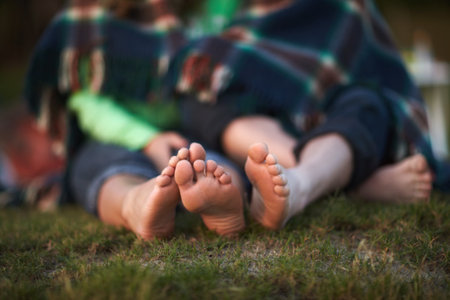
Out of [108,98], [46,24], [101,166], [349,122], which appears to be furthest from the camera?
[46,24]

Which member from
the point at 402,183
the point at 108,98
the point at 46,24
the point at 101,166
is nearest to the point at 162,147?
the point at 101,166

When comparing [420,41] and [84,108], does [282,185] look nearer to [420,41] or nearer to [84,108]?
[84,108]

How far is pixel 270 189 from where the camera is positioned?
0.86m

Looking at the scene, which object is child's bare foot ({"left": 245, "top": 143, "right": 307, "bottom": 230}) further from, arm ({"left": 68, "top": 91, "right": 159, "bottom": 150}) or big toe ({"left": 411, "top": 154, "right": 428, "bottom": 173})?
arm ({"left": 68, "top": 91, "right": 159, "bottom": 150})

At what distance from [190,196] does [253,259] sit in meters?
0.17

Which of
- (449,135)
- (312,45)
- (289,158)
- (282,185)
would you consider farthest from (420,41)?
(282,185)

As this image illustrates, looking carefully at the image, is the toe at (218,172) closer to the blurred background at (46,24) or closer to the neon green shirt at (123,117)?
the neon green shirt at (123,117)

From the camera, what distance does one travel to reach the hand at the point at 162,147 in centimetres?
125

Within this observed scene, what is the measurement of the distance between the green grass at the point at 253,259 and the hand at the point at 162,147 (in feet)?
0.75

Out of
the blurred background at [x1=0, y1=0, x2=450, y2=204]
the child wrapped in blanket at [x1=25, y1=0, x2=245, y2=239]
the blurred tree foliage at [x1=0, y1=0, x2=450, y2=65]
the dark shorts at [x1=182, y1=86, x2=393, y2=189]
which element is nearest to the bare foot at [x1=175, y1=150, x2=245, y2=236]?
the child wrapped in blanket at [x1=25, y1=0, x2=245, y2=239]

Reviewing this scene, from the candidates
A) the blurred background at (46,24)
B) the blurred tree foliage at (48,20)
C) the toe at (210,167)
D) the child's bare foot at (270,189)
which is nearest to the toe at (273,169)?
the child's bare foot at (270,189)

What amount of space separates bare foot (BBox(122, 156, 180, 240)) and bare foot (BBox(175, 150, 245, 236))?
3cm

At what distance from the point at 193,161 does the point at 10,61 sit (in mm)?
5661

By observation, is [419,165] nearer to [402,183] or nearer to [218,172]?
[402,183]
